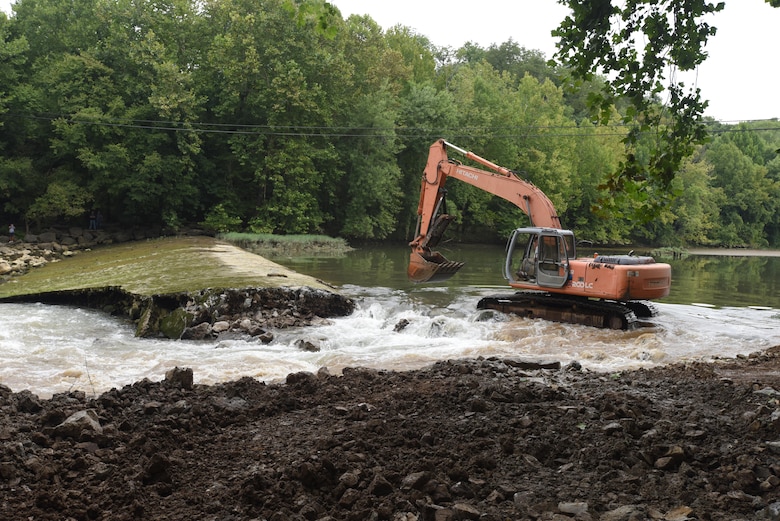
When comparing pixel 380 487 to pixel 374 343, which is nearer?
pixel 380 487

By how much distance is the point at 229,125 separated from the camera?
1527 inches

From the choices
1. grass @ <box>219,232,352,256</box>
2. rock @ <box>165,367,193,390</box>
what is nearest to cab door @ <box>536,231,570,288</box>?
rock @ <box>165,367,193,390</box>

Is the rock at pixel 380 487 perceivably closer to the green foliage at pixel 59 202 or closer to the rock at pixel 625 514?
the rock at pixel 625 514

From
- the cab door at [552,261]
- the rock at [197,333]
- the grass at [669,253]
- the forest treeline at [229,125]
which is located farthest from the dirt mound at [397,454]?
the grass at [669,253]

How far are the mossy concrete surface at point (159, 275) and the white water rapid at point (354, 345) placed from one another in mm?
1222

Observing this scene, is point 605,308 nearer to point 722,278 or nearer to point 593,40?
point 593,40

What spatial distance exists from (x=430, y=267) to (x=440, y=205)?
191cm

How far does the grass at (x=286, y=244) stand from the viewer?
117ft

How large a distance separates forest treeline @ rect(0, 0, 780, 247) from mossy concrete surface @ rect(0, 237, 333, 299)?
10880 mm

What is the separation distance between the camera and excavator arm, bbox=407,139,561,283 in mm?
16453

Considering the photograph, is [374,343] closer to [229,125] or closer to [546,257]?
[546,257]

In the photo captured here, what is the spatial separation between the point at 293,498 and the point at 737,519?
2.60 metres

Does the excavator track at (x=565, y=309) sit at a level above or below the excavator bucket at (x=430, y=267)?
below

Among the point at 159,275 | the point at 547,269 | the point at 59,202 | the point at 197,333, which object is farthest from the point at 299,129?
the point at 197,333
